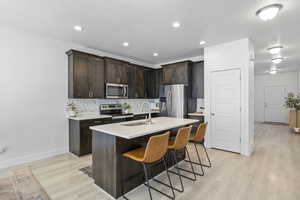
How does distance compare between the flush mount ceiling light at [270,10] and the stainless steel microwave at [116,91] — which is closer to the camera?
the flush mount ceiling light at [270,10]

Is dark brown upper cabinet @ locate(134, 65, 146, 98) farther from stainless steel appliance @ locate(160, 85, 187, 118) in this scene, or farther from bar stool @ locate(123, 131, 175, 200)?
bar stool @ locate(123, 131, 175, 200)

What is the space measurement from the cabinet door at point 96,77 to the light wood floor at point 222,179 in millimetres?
1702

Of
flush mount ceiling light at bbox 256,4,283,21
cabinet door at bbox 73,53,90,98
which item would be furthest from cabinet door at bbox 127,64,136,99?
flush mount ceiling light at bbox 256,4,283,21

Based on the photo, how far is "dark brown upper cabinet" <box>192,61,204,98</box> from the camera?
4.86 m

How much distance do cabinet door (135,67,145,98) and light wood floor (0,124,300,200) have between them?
2.76m

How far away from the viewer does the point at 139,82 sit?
552 centimetres

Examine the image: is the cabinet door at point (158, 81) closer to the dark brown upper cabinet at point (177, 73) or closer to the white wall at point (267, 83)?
the dark brown upper cabinet at point (177, 73)

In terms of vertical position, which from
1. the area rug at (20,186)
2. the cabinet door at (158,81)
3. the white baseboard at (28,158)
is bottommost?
the area rug at (20,186)

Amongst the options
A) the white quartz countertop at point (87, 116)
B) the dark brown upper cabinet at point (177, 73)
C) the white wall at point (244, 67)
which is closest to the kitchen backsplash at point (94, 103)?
the white quartz countertop at point (87, 116)

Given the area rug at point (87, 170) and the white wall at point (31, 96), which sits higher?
the white wall at point (31, 96)

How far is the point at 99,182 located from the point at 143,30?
119 inches

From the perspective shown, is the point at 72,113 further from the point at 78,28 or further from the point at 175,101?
the point at 175,101

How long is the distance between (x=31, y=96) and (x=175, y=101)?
12.7ft

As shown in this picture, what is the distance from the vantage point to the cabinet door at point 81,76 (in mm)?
3763
